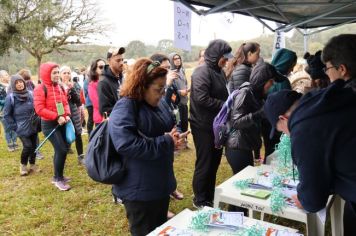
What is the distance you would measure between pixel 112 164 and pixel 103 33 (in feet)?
59.9

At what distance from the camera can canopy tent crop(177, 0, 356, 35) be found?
11.5ft

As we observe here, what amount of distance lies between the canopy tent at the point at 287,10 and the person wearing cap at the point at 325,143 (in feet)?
6.92

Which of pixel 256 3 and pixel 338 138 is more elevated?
pixel 256 3

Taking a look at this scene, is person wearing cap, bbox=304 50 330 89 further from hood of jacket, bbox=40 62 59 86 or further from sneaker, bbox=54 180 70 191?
sneaker, bbox=54 180 70 191

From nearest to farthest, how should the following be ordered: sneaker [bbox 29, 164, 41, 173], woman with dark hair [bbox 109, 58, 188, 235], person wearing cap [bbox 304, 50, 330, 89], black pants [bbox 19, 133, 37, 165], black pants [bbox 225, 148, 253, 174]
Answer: woman with dark hair [bbox 109, 58, 188, 235] → black pants [bbox 225, 148, 253, 174] → person wearing cap [bbox 304, 50, 330, 89] → black pants [bbox 19, 133, 37, 165] → sneaker [bbox 29, 164, 41, 173]

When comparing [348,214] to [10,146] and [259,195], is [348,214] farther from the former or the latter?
[10,146]

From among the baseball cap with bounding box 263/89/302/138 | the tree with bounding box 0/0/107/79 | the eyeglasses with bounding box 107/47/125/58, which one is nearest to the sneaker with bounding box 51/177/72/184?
the eyeglasses with bounding box 107/47/125/58

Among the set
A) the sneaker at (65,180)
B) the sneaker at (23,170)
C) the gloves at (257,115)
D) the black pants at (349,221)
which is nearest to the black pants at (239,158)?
the gloves at (257,115)

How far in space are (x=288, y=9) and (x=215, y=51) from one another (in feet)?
6.67

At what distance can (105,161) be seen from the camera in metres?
→ 1.86

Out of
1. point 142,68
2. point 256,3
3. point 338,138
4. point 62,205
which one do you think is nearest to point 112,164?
point 142,68

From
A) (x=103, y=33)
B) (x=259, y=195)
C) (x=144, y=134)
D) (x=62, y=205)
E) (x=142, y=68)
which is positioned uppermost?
(x=103, y=33)

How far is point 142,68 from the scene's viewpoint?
1870 millimetres

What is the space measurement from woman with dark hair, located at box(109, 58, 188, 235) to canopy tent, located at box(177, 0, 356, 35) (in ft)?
4.82
